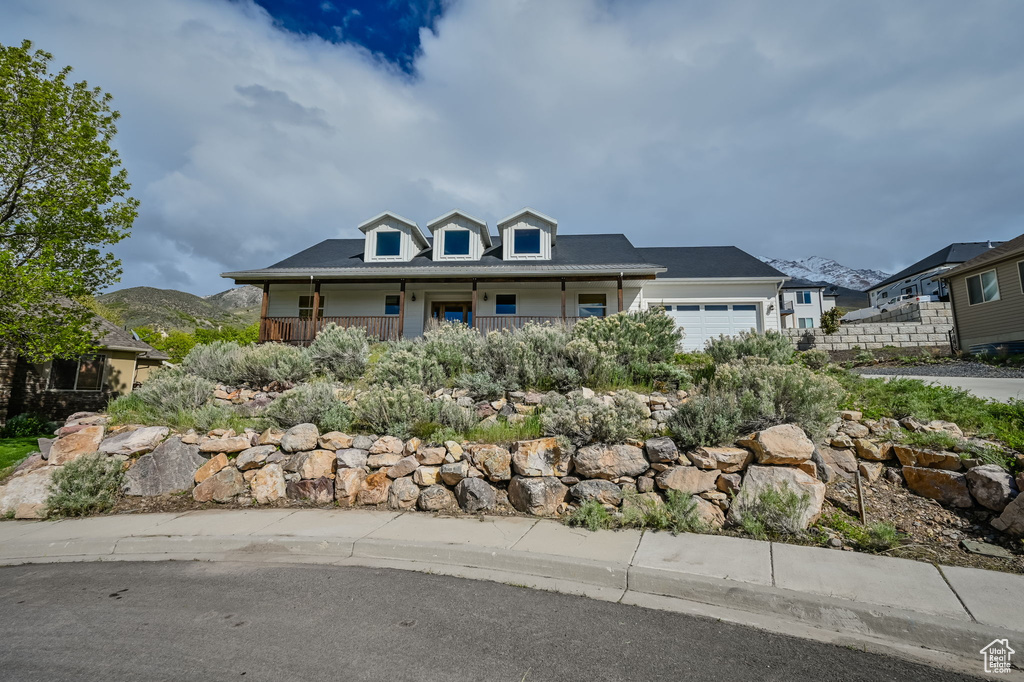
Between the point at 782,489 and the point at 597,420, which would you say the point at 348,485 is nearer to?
the point at 597,420

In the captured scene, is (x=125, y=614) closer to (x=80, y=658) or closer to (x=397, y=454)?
(x=80, y=658)

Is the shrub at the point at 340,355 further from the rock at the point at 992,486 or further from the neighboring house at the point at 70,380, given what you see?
the neighboring house at the point at 70,380

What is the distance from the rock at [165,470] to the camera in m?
6.76

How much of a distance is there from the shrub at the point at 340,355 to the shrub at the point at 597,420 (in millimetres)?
5423

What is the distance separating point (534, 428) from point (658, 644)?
357cm

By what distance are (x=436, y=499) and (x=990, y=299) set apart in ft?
68.7

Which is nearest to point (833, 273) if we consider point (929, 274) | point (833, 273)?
point (833, 273)

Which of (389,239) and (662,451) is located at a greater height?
(389,239)

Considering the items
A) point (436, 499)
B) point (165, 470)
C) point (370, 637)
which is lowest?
point (370, 637)

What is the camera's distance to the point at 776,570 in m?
3.90

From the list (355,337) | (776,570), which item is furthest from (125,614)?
(355,337)

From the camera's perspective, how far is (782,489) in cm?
472

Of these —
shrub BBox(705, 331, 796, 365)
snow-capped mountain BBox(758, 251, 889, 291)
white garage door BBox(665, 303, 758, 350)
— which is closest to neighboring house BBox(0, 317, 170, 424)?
shrub BBox(705, 331, 796, 365)

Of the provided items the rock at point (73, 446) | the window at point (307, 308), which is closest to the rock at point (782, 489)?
the rock at point (73, 446)
